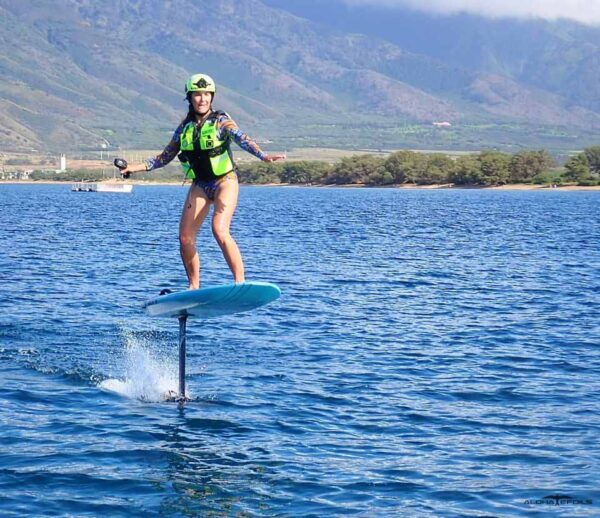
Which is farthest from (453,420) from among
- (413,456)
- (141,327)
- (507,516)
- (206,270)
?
(206,270)

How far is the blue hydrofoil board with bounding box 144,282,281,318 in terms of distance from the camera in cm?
1691

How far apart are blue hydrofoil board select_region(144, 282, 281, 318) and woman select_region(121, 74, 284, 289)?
0.28 meters

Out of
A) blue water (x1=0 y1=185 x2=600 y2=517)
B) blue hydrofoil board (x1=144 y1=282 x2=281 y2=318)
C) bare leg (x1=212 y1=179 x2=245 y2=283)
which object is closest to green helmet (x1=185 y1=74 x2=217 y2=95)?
bare leg (x1=212 y1=179 x2=245 y2=283)

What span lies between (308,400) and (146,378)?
347cm

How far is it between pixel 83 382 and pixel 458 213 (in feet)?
306

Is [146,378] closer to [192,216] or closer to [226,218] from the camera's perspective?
[192,216]

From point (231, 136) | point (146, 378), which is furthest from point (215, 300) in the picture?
point (146, 378)

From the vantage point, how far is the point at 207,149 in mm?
16797

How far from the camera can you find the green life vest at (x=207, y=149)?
16719 millimetres

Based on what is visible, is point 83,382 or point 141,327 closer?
point 83,382

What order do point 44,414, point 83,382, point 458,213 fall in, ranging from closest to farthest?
point 44,414 → point 83,382 → point 458,213

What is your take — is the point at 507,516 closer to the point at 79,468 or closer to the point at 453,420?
the point at 453,420

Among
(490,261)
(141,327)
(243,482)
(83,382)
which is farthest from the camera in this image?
(490,261)

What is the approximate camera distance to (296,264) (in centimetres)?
4816
